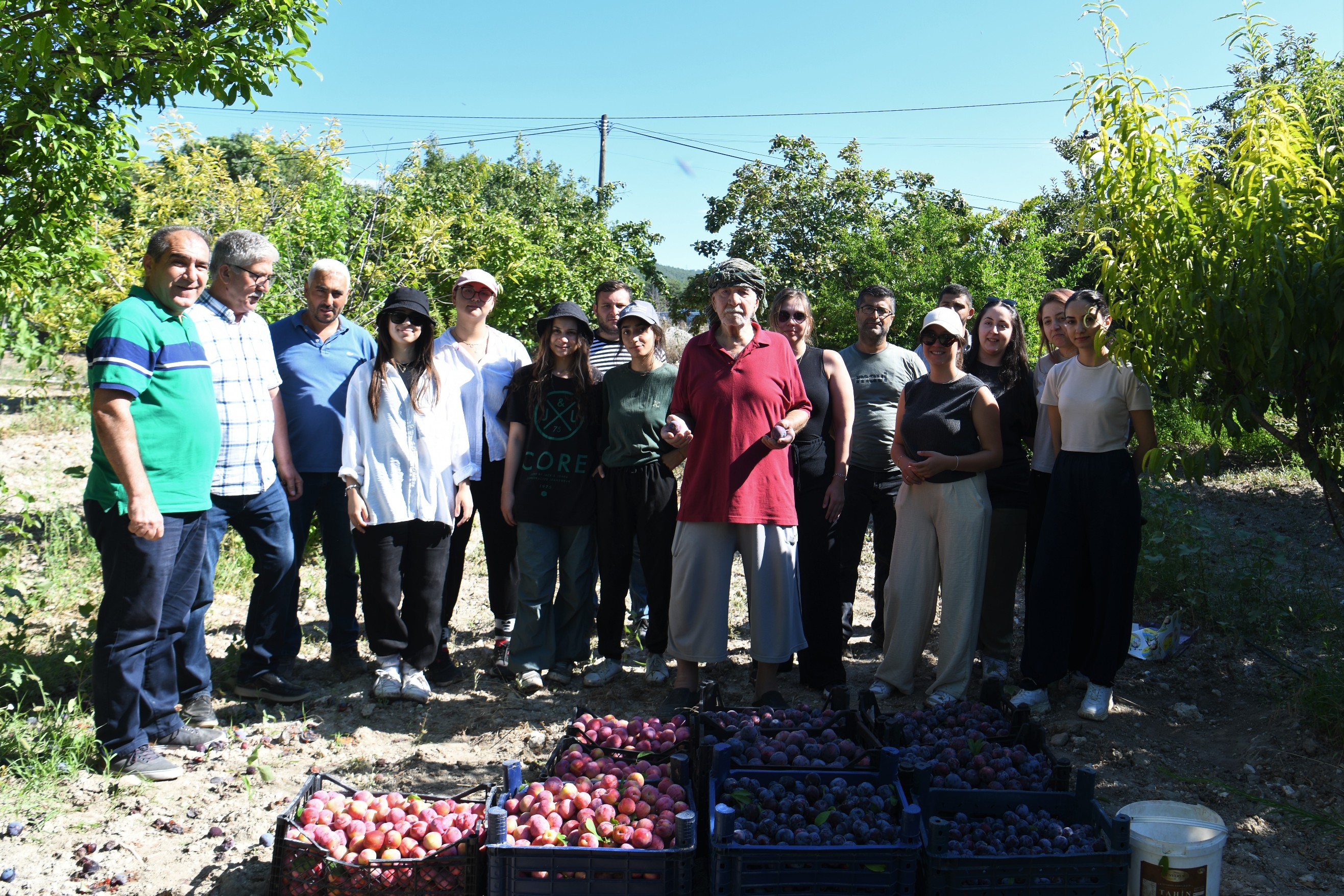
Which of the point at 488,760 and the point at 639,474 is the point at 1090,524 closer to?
the point at 639,474

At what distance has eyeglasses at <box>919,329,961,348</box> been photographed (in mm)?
4301

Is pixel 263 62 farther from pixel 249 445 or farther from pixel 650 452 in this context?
pixel 650 452

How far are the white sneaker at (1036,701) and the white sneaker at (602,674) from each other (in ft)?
6.35

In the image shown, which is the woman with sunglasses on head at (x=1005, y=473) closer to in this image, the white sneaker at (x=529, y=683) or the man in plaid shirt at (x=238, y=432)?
the white sneaker at (x=529, y=683)

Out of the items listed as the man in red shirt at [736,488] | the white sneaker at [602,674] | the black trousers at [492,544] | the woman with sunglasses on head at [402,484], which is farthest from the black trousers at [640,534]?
the woman with sunglasses on head at [402,484]

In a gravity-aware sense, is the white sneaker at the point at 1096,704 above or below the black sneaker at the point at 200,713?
above

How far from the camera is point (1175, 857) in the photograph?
2562 millimetres

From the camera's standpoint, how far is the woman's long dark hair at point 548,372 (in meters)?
4.62

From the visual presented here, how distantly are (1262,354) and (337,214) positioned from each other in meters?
6.73

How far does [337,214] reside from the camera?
25.2 ft

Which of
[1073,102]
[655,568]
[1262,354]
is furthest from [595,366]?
[1262,354]

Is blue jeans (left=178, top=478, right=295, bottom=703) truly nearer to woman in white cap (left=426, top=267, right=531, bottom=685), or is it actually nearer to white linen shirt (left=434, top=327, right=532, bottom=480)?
woman in white cap (left=426, top=267, right=531, bottom=685)

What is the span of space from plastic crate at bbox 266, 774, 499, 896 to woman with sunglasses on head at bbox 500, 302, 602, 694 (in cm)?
199

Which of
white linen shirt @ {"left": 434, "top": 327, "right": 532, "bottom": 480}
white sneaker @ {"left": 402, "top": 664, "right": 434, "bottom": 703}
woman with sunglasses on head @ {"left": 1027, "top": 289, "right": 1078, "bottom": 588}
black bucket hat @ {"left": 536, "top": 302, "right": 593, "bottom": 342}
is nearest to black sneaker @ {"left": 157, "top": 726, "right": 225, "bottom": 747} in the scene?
white sneaker @ {"left": 402, "top": 664, "right": 434, "bottom": 703}
